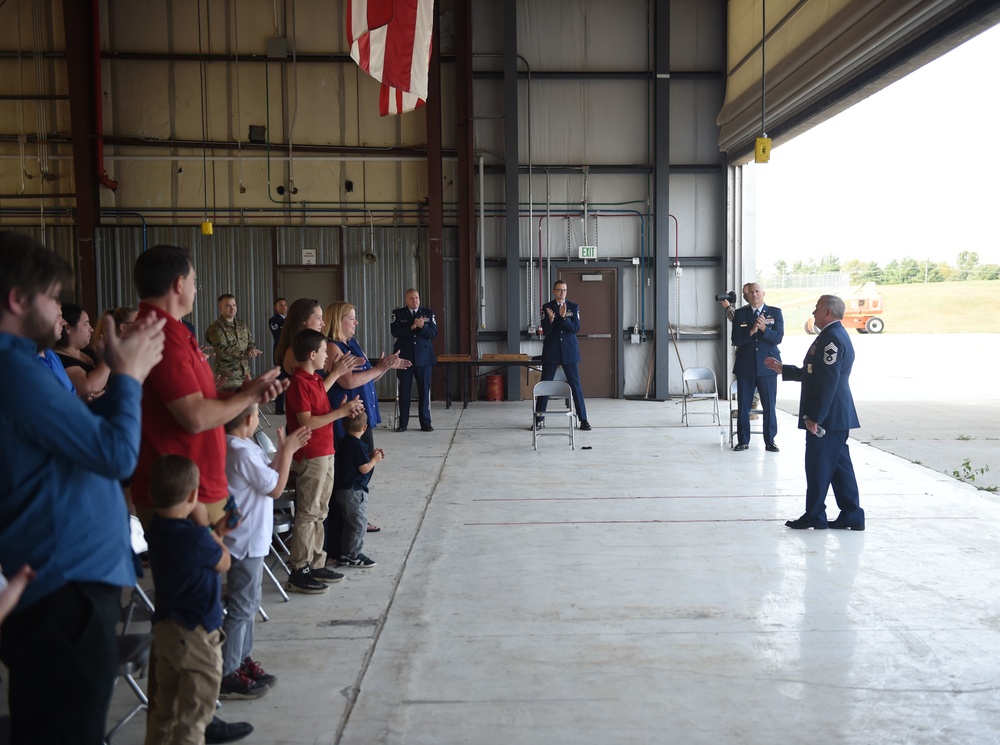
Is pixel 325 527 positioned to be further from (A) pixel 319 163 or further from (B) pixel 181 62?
(B) pixel 181 62

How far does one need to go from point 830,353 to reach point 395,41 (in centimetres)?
490

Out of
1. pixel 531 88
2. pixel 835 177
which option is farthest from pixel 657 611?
pixel 835 177

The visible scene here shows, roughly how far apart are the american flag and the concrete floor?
385 centimetres

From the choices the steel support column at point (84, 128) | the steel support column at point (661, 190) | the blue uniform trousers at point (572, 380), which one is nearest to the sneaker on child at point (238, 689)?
the blue uniform trousers at point (572, 380)

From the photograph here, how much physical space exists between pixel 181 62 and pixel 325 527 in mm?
10769

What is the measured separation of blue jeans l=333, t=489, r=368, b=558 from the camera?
4949mm

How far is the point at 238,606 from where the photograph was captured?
3.30 metres

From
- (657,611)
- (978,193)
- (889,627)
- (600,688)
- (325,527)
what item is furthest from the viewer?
(978,193)

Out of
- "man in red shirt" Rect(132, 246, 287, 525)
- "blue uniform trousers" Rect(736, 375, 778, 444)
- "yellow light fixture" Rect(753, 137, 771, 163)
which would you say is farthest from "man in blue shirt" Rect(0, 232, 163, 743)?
"yellow light fixture" Rect(753, 137, 771, 163)

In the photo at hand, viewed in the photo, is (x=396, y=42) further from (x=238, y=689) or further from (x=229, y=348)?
(x=238, y=689)

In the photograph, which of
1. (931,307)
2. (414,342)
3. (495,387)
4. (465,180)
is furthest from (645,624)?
(931,307)

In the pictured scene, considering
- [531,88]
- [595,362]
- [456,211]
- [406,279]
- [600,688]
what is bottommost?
[600,688]

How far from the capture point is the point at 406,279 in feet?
44.8

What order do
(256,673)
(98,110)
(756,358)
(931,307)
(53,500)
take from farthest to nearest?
(931,307), (98,110), (756,358), (256,673), (53,500)
